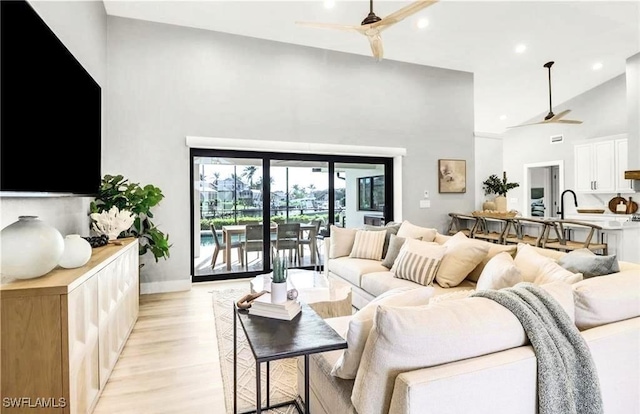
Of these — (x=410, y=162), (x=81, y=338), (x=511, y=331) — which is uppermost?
(x=410, y=162)

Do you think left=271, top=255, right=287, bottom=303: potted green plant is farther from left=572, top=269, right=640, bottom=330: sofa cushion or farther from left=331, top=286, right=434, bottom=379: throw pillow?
left=572, top=269, right=640, bottom=330: sofa cushion

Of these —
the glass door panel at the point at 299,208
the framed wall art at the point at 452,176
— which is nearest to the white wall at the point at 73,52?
the glass door panel at the point at 299,208

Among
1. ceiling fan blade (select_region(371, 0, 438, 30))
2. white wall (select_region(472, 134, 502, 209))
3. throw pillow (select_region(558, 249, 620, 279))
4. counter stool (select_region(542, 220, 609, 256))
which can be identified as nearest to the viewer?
throw pillow (select_region(558, 249, 620, 279))

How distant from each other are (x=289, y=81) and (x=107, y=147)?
2.74 metres

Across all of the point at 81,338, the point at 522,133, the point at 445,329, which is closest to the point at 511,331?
the point at 445,329

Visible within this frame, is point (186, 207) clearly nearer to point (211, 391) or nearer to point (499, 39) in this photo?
point (211, 391)

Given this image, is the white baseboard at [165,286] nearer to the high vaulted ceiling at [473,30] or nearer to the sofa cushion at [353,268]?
the sofa cushion at [353,268]

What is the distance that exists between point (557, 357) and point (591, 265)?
3.40 ft

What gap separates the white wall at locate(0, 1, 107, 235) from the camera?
2.25 m

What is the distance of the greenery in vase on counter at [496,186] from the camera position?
695cm

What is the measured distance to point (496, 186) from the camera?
6973 mm

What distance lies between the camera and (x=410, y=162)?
6.24m

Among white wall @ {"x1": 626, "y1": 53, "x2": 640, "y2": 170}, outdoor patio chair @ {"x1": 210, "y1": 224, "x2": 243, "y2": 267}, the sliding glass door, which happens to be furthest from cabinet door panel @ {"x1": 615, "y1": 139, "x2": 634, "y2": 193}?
outdoor patio chair @ {"x1": 210, "y1": 224, "x2": 243, "y2": 267}

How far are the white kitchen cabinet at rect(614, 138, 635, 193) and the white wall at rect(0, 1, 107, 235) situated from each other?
891 cm
